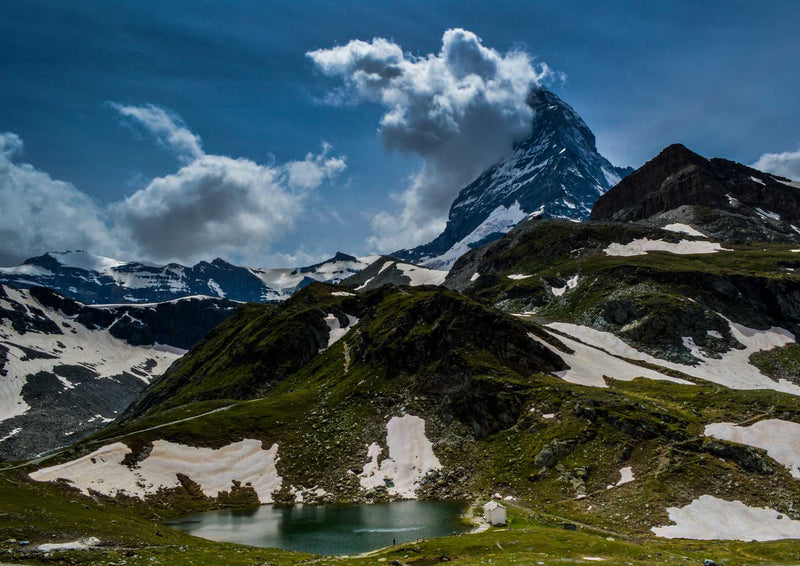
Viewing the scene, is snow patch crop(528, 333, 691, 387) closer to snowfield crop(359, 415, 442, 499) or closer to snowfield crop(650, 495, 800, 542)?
snowfield crop(359, 415, 442, 499)

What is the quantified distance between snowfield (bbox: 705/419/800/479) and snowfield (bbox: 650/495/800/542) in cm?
1308

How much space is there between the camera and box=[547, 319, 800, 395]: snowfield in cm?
13225

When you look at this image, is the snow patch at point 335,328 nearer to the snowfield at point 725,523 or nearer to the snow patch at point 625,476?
the snow patch at point 625,476

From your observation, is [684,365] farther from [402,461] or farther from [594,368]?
[402,461]

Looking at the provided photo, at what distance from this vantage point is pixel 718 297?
18525 cm

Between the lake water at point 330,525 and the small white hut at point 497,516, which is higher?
the small white hut at point 497,516

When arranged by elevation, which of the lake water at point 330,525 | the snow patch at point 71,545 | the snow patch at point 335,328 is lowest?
the lake water at point 330,525

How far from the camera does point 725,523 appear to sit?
64375mm

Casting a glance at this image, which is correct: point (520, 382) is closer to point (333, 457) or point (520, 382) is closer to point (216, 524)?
point (333, 457)

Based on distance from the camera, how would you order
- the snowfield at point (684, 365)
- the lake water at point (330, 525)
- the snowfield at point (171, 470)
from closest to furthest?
the lake water at point (330, 525) < the snowfield at point (171, 470) < the snowfield at point (684, 365)

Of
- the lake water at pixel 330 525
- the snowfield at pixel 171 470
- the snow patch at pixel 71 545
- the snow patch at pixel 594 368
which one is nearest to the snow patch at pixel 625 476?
the lake water at pixel 330 525

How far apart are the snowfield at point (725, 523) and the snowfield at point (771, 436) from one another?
42.9ft

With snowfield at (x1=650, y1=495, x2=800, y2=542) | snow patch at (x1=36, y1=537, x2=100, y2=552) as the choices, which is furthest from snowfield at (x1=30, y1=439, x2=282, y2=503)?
snowfield at (x1=650, y1=495, x2=800, y2=542)

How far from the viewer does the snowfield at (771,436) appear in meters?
76.4
